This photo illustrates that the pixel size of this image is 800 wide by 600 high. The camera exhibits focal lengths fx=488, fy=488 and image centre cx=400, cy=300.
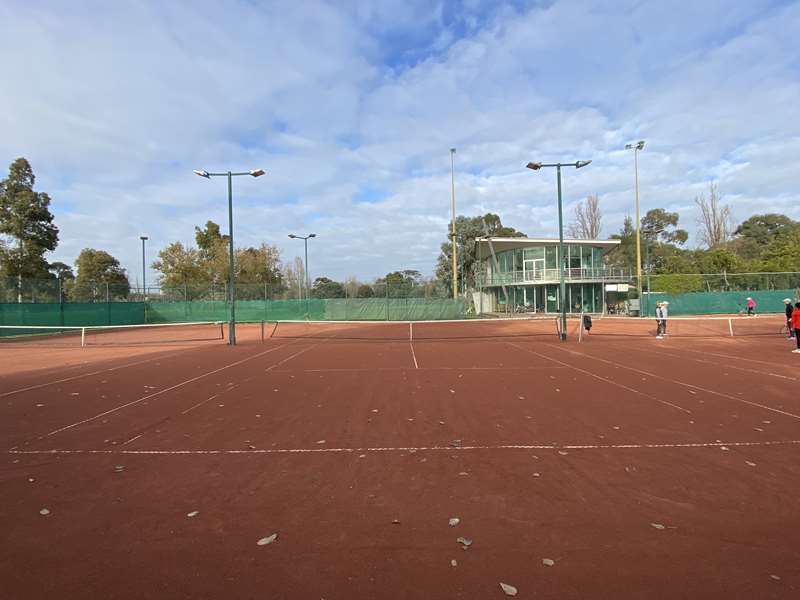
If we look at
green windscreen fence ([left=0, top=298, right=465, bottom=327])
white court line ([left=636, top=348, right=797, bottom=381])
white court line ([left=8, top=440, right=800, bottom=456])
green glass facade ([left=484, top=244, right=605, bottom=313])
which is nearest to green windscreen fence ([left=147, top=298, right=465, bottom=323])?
green windscreen fence ([left=0, top=298, right=465, bottom=327])

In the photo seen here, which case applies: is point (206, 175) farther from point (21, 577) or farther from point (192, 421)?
point (21, 577)

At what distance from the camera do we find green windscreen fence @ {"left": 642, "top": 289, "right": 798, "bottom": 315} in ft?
121

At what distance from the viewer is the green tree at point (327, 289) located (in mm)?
57134

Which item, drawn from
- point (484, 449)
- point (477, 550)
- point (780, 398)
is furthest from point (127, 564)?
point (780, 398)

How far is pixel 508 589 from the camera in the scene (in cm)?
293

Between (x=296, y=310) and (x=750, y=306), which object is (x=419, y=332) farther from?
(x=750, y=306)

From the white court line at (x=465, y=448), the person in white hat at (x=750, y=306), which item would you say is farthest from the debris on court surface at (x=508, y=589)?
the person in white hat at (x=750, y=306)

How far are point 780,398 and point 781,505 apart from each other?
199 inches

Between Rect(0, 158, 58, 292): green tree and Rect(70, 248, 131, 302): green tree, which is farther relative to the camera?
Rect(70, 248, 131, 302): green tree

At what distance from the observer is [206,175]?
19281mm

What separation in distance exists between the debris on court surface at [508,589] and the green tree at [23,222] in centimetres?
3768

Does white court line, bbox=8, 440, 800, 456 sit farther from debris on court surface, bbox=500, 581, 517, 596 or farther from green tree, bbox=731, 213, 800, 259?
green tree, bbox=731, 213, 800, 259

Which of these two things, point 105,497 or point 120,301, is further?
point 120,301

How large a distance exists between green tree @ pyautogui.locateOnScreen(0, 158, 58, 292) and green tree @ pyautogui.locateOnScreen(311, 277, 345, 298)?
28.1 metres
